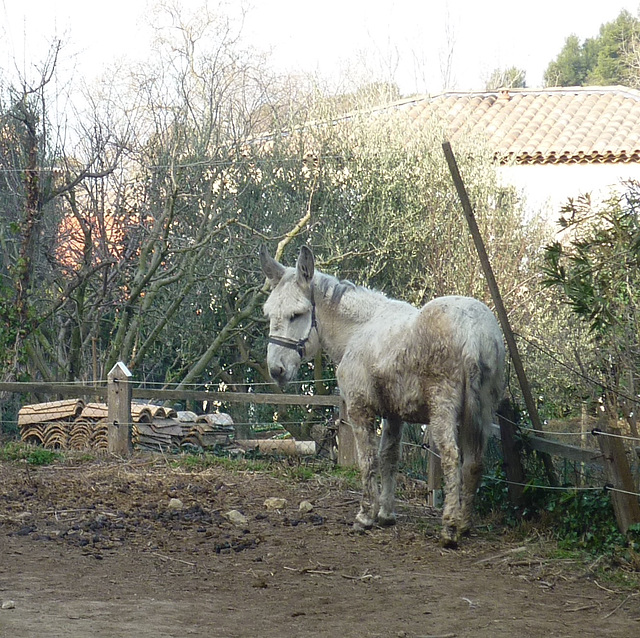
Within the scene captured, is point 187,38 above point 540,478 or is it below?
above

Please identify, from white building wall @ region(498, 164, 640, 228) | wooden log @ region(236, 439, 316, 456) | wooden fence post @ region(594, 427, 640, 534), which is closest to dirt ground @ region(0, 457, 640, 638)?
wooden fence post @ region(594, 427, 640, 534)

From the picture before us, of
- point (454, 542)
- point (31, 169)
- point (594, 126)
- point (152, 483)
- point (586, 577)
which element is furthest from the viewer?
point (594, 126)

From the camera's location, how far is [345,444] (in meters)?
9.77

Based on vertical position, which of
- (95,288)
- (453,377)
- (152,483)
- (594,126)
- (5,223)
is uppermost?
(594,126)

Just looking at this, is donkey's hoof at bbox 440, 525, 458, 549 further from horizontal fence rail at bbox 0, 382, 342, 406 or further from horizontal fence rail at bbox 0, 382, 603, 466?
horizontal fence rail at bbox 0, 382, 342, 406

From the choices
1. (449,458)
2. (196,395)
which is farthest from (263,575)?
(196,395)

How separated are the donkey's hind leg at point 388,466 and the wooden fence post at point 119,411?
15.1 feet

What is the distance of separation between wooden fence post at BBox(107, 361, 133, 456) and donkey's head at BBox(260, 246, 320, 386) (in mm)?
4313

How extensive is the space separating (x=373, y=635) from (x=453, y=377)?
2114 mm

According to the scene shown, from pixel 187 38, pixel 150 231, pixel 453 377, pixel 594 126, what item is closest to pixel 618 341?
pixel 453 377

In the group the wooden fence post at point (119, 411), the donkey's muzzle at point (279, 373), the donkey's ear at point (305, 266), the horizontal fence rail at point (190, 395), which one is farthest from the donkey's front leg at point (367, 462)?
the wooden fence post at point (119, 411)

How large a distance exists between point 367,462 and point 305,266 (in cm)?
151

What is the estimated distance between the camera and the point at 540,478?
6387 millimetres

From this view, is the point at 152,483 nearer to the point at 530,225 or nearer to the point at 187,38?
the point at 530,225
